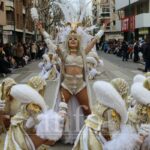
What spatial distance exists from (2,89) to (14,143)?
43.7 inches

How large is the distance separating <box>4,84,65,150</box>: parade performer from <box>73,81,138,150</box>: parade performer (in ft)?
0.91

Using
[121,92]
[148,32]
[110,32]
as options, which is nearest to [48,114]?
[121,92]

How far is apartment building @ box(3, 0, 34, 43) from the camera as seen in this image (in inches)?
2108

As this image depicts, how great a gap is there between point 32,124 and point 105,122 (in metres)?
0.73

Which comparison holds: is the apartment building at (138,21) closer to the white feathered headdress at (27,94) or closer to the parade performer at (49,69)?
the parade performer at (49,69)

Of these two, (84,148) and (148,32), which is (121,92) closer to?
(84,148)

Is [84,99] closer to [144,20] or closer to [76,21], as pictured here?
[76,21]

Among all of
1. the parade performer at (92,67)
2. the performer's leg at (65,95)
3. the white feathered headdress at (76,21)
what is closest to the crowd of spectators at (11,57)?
the parade performer at (92,67)

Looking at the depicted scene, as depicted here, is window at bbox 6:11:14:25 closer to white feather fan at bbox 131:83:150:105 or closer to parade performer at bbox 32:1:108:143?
parade performer at bbox 32:1:108:143

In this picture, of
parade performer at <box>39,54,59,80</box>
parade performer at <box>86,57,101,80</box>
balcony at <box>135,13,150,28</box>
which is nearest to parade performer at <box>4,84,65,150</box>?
parade performer at <box>39,54,59,80</box>

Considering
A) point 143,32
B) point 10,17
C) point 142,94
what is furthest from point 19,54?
point 142,94

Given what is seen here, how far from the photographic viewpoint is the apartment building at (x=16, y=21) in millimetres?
53550

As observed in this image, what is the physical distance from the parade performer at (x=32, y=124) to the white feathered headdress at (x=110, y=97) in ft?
1.55

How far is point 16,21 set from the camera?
65938mm
